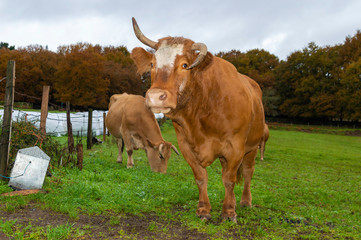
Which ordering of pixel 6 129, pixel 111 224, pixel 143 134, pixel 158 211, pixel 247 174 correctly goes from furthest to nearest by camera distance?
pixel 143 134, pixel 6 129, pixel 247 174, pixel 158 211, pixel 111 224

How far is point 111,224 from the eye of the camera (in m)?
3.98

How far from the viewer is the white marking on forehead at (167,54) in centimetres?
366

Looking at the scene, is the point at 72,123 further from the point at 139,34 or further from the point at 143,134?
the point at 139,34

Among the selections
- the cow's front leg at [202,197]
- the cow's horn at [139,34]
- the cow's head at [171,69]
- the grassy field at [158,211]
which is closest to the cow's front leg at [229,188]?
the grassy field at [158,211]

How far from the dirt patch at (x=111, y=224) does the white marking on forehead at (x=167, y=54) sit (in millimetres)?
2176

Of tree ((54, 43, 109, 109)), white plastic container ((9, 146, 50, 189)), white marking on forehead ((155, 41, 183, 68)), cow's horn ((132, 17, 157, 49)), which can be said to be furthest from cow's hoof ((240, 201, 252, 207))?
tree ((54, 43, 109, 109))

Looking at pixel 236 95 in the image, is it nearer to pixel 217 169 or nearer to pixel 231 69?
pixel 231 69

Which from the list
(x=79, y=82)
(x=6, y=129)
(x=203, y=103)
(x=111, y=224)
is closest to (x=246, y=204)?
(x=203, y=103)

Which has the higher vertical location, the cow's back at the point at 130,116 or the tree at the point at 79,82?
the tree at the point at 79,82

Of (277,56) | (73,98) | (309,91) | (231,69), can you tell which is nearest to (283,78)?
(309,91)

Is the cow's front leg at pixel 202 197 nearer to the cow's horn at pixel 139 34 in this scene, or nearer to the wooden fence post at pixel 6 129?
the cow's horn at pixel 139 34

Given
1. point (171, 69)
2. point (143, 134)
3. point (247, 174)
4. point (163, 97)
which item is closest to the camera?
point (163, 97)

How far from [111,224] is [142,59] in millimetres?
2451

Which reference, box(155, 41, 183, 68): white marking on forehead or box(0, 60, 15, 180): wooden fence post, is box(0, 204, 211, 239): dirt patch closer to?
box(0, 60, 15, 180): wooden fence post
